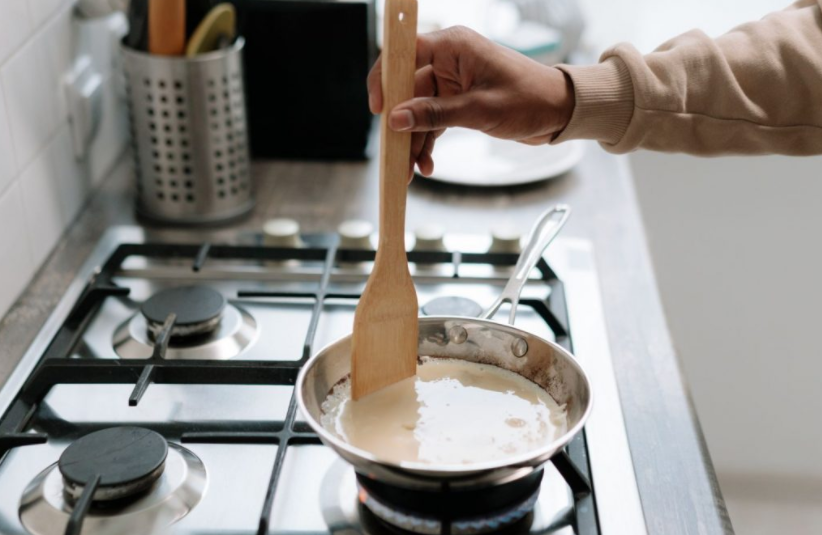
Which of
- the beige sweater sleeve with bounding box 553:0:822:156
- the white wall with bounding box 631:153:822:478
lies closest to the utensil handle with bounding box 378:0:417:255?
the beige sweater sleeve with bounding box 553:0:822:156

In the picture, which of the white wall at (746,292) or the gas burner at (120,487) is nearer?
the gas burner at (120,487)

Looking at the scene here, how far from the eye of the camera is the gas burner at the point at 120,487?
64 centimetres

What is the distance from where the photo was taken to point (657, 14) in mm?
1922

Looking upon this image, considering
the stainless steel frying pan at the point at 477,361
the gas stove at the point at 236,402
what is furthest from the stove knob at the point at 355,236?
the stainless steel frying pan at the point at 477,361

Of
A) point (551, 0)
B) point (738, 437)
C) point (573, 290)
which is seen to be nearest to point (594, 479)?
point (573, 290)

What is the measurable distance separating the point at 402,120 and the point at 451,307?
1.05 ft

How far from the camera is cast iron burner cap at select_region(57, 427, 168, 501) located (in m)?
0.65

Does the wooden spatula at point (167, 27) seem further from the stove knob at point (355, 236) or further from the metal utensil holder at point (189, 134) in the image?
the stove knob at point (355, 236)

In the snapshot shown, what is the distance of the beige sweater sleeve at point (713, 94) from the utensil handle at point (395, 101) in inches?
8.9

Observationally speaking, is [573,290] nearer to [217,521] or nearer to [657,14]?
[217,521]

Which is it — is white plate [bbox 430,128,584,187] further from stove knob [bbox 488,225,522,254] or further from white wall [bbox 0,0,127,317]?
white wall [bbox 0,0,127,317]

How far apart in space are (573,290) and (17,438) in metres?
0.57

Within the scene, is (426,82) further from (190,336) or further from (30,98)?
(30,98)

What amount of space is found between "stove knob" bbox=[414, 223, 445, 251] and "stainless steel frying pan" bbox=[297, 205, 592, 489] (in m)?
0.21
